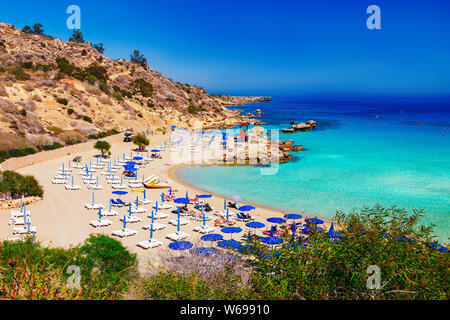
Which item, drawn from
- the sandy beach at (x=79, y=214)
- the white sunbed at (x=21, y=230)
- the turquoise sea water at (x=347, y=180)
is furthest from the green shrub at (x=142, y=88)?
the white sunbed at (x=21, y=230)

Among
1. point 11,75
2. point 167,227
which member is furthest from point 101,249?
point 11,75

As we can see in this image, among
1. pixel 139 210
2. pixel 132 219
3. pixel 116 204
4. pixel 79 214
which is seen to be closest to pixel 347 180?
pixel 139 210

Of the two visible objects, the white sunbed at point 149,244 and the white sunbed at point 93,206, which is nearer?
the white sunbed at point 149,244

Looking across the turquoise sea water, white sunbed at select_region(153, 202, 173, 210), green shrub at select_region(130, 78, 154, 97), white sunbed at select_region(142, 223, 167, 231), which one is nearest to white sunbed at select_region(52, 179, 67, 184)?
white sunbed at select_region(153, 202, 173, 210)

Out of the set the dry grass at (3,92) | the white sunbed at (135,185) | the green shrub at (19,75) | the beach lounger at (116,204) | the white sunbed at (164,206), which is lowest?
the white sunbed at (164,206)

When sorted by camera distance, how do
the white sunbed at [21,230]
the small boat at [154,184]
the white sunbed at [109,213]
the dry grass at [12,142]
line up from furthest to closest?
1. the dry grass at [12,142]
2. the small boat at [154,184]
3. the white sunbed at [109,213]
4. the white sunbed at [21,230]

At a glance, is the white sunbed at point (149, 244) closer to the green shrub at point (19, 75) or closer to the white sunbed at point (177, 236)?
the white sunbed at point (177, 236)

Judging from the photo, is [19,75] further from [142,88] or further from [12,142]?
[142,88]

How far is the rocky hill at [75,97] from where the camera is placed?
1483 inches

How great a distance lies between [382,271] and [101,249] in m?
8.51

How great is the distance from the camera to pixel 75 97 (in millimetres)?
50062

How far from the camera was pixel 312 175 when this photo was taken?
31578 mm

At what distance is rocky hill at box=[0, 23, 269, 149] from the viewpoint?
3766cm

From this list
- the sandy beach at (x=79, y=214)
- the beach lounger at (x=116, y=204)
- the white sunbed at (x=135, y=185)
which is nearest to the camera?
the sandy beach at (x=79, y=214)
